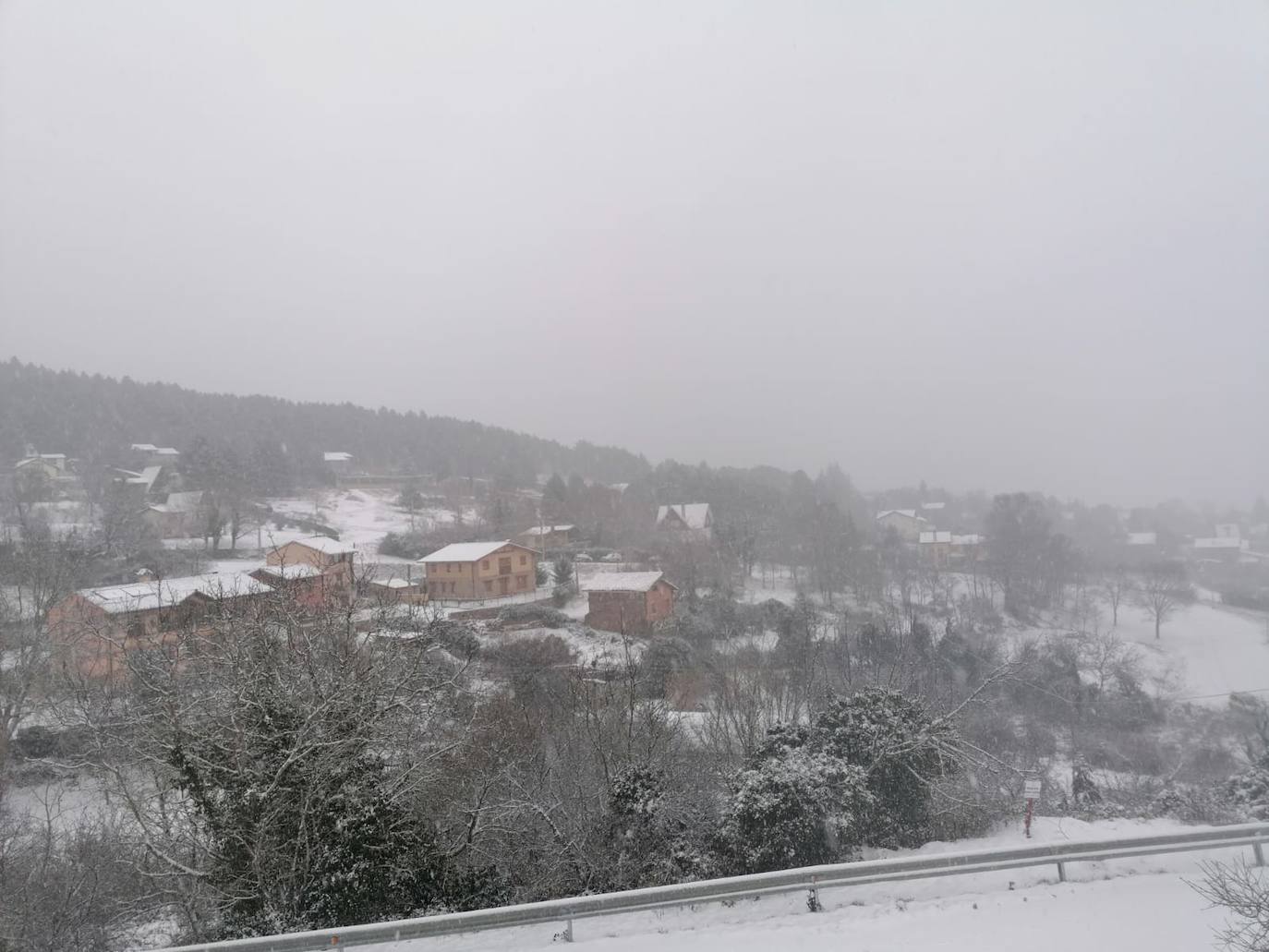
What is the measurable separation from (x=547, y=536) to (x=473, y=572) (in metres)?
10.5

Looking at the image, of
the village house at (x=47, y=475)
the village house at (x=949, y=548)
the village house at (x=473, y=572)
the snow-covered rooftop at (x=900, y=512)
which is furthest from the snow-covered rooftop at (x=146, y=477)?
the snow-covered rooftop at (x=900, y=512)

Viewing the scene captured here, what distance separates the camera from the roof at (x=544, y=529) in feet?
134

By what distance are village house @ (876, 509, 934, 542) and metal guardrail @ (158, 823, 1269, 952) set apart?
138ft

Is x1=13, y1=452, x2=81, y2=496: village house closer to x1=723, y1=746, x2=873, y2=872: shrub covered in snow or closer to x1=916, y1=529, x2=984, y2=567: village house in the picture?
x1=723, y1=746, x2=873, y2=872: shrub covered in snow

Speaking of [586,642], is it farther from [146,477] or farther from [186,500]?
[146,477]

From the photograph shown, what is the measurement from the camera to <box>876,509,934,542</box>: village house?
46969mm

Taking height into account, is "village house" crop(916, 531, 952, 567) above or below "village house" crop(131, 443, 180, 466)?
below

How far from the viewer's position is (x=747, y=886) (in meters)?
5.29

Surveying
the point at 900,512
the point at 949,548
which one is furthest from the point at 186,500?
the point at 900,512

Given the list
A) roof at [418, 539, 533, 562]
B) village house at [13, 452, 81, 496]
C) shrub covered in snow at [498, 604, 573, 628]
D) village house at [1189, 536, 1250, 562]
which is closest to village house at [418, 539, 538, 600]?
roof at [418, 539, 533, 562]

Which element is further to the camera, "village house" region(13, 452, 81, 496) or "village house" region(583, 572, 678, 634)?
"village house" region(13, 452, 81, 496)

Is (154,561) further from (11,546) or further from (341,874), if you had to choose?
(341,874)

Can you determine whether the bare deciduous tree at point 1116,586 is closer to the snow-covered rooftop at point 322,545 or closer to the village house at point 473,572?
the village house at point 473,572

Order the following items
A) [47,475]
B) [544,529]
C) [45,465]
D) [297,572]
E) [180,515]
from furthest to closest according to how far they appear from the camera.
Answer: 1. [544,529]
2. [45,465]
3. [47,475]
4. [180,515]
5. [297,572]
